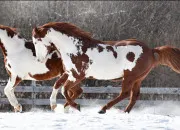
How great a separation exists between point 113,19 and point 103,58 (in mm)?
12590

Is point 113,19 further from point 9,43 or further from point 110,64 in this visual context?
point 110,64

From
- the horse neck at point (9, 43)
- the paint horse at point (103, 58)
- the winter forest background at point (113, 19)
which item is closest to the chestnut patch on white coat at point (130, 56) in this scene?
the paint horse at point (103, 58)

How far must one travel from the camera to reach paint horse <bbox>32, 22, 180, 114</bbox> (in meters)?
8.39

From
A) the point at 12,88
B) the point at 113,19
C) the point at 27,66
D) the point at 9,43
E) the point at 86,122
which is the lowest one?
the point at 86,122

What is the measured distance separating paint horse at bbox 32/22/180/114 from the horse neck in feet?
2.54

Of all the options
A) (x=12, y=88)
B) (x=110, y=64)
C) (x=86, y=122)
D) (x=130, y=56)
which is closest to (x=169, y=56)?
(x=130, y=56)

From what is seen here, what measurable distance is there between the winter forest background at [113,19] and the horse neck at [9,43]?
646 cm

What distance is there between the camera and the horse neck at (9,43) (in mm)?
9477

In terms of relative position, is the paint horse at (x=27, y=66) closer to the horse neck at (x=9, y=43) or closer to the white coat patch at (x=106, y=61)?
the horse neck at (x=9, y=43)

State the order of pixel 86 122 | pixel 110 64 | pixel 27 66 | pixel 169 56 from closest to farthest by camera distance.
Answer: pixel 86 122 < pixel 110 64 < pixel 169 56 < pixel 27 66

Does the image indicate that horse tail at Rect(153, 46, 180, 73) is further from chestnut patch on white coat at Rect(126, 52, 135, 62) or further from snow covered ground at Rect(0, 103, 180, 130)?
snow covered ground at Rect(0, 103, 180, 130)

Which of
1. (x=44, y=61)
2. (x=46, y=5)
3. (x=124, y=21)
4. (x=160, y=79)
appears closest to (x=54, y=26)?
(x=44, y=61)

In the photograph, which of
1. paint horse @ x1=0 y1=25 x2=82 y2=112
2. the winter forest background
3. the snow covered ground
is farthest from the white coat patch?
the winter forest background

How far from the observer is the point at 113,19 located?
68.4 feet
